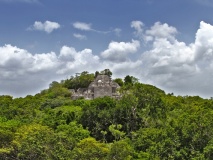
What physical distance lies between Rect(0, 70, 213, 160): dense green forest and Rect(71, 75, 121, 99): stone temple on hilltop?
6.91 meters

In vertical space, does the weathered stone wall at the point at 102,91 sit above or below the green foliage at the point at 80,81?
below

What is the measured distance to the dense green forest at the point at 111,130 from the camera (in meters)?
38.3

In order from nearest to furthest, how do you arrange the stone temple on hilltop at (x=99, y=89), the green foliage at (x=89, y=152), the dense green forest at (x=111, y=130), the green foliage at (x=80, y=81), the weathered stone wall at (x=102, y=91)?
the green foliage at (x=89, y=152) → the dense green forest at (x=111, y=130) → the weathered stone wall at (x=102, y=91) → the stone temple on hilltop at (x=99, y=89) → the green foliage at (x=80, y=81)

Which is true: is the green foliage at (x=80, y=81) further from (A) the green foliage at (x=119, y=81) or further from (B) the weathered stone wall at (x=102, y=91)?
(B) the weathered stone wall at (x=102, y=91)

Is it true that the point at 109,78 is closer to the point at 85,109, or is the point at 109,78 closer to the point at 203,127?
the point at 85,109

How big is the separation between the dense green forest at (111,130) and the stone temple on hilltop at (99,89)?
22.7 feet

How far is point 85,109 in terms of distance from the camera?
53438 millimetres

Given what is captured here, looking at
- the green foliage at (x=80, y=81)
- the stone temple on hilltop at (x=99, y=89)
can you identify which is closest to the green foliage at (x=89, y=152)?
the stone temple on hilltop at (x=99, y=89)

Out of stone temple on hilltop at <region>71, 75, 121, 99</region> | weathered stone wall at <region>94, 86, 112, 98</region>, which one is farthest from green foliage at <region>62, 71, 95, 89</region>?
weathered stone wall at <region>94, 86, 112, 98</region>

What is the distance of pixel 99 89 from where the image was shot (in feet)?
237

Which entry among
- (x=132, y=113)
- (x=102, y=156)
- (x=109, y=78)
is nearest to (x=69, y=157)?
(x=102, y=156)

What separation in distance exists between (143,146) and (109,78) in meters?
33.0

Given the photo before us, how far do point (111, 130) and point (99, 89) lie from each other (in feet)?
79.5

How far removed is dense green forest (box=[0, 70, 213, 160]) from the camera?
3828cm
